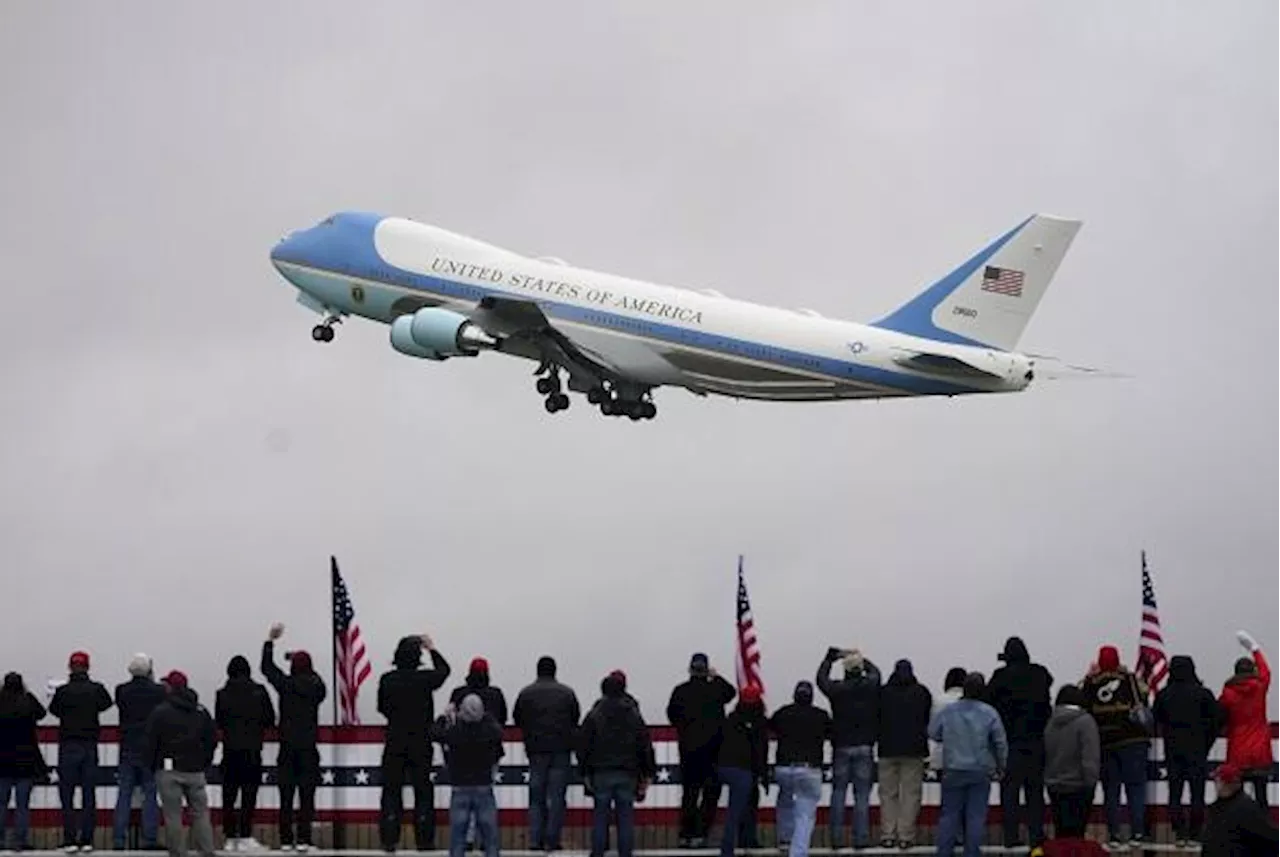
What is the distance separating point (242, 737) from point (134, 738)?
149cm

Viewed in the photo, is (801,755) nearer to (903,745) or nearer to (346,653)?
(903,745)

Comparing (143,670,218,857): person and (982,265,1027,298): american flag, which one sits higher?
(982,265,1027,298): american flag

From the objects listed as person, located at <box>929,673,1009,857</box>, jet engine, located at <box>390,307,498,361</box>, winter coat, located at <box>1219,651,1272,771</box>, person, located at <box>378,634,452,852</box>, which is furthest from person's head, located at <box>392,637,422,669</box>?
jet engine, located at <box>390,307,498,361</box>

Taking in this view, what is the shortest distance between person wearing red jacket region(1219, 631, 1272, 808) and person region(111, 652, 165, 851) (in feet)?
48.1

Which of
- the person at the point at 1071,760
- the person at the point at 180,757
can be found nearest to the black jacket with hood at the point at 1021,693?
the person at the point at 1071,760

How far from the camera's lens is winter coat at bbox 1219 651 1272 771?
38.2 m

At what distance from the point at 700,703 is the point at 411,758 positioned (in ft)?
13.3

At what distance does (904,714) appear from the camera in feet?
128

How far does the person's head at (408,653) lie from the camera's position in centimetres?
3831

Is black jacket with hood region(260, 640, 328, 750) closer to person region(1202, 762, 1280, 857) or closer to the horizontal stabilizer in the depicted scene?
person region(1202, 762, 1280, 857)

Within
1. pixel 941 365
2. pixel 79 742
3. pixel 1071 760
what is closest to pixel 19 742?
pixel 79 742

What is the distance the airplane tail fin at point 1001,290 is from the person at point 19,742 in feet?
100

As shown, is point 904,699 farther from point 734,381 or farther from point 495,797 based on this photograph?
point 734,381

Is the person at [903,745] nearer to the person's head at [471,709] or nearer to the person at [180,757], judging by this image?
the person's head at [471,709]
